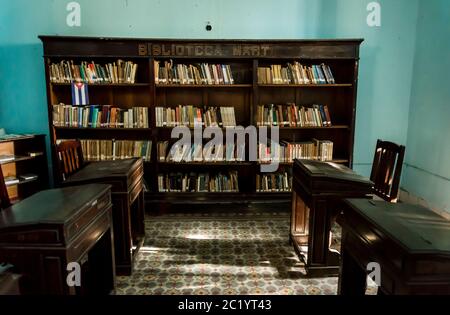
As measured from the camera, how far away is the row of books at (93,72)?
3.56 meters

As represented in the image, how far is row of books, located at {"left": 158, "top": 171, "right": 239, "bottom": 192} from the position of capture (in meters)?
3.79

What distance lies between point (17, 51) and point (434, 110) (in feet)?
16.3

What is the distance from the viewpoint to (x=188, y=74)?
3633 millimetres

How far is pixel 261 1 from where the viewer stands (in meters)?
3.84

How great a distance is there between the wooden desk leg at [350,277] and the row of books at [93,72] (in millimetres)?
2897

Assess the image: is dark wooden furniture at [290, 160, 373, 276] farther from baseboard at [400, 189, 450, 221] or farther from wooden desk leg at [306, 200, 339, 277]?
baseboard at [400, 189, 450, 221]

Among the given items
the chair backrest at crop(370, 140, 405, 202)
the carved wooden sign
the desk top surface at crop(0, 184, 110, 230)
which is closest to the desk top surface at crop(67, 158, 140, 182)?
the desk top surface at crop(0, 184, 110, 230)

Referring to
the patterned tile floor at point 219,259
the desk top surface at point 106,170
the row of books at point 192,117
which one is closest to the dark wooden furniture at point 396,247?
the patterned tile floor at point 219,259

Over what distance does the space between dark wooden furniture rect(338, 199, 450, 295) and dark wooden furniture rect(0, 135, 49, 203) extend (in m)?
3.54

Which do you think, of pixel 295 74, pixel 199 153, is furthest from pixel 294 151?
pixel 199 153

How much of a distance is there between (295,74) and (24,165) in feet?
11.2

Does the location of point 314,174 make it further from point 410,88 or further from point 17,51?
point 17,51

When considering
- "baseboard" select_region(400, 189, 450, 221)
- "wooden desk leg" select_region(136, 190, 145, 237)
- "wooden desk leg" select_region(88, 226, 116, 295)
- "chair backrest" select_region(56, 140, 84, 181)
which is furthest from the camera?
"baseboard" select_region(400, 189, 450, 221)
